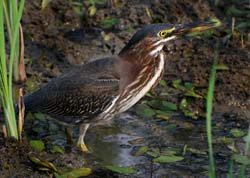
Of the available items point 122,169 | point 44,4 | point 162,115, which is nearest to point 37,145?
point 122,169

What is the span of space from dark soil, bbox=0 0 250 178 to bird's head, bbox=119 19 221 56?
0.98 metres

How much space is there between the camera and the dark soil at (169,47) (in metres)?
7.64

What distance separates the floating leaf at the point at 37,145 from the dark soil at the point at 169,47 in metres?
0.40

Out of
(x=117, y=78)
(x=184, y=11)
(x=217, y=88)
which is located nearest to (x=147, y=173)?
(x=117, y=78)

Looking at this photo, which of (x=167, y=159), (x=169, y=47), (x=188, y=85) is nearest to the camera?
(x=167, y=159)

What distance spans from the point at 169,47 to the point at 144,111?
127 cm

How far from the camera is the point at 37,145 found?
21.5ft

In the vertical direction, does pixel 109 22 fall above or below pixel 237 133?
above

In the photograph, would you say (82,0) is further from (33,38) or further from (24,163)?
(24,163)

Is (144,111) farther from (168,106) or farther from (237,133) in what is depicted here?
(237,133)

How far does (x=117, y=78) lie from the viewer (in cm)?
661

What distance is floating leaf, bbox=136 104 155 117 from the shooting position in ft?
24.3

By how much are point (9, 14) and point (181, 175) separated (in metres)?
2.21

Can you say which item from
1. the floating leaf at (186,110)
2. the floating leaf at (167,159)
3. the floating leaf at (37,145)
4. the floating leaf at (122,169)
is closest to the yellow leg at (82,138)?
the floating leaf at (37,145)
